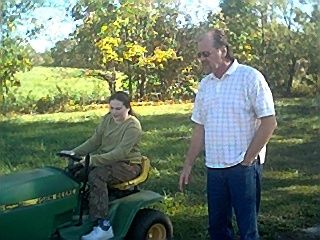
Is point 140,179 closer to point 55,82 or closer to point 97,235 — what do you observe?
point 97,235

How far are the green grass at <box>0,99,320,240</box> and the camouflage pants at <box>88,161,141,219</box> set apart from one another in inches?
20.3

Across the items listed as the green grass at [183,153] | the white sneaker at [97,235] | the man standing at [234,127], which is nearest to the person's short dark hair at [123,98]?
the green grass at [183,153]

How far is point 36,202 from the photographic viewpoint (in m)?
4.71

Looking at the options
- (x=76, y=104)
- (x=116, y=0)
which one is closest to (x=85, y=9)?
(x=116, y=0)

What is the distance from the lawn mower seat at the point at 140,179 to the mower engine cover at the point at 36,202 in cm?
29

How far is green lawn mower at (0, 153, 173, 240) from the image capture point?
4613mm

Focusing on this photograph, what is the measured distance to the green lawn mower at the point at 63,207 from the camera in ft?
15.1

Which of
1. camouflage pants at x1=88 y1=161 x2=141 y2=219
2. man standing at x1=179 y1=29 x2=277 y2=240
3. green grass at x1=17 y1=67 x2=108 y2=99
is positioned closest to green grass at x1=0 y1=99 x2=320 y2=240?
green grass at x1=17 y1=67 x2=108 y2=99

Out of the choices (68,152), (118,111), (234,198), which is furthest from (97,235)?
(234,198)

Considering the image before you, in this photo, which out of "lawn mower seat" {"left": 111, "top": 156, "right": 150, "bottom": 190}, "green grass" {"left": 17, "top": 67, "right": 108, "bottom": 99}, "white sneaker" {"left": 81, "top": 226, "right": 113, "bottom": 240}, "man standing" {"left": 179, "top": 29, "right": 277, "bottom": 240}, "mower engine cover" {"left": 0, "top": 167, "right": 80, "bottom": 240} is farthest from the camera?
"green grass" {"left": 17, "top": 67, "right": 108, "bottom": 99}

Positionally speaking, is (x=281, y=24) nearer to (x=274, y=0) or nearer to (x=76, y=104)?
(x=274, y=0)

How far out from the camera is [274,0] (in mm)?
5727

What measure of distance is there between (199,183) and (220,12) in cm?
126

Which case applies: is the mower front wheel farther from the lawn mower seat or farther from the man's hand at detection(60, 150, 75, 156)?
the man's hand at detection(60, 150, 75, 156)
